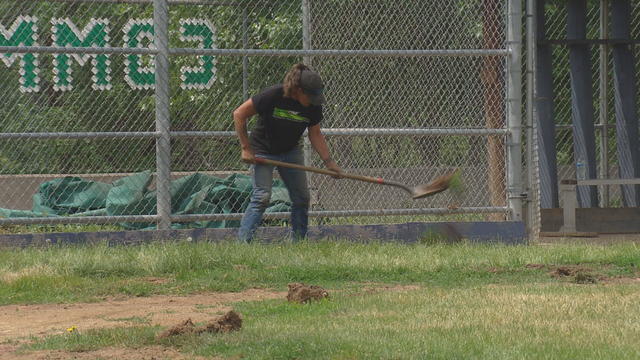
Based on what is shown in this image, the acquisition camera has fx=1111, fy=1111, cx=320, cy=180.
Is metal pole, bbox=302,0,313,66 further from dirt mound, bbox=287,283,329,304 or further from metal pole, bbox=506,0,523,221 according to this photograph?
dirt mound, bbox=287,283,329,304

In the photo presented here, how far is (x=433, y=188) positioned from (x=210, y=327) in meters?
4.60

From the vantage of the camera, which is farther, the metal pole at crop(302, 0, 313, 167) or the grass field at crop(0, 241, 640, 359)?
the metal pole at crop(302, 0, 313, 167)

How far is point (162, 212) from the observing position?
10367 millimetres

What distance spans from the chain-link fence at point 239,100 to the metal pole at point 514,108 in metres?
0.02

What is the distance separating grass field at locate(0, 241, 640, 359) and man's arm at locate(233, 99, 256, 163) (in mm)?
818

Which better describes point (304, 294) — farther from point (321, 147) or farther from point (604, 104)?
point (604, 104)

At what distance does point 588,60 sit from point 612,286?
6.07 meters

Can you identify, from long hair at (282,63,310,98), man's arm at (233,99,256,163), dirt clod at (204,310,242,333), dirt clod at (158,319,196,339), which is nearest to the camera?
dirt clod at (158,319,196,339)

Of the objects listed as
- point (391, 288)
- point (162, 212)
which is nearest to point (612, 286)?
point (391, 288)

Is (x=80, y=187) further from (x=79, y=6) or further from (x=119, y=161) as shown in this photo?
(x=79, y=6)

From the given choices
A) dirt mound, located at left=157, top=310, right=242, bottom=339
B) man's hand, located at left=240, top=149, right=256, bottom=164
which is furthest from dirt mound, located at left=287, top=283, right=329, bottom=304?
man's hand, located at left=240, top=149, right=256, bottom=164

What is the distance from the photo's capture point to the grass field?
5.57 metres

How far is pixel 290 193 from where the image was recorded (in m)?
10.3

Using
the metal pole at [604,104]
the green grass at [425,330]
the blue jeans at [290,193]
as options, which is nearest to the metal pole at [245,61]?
the blue jeans at [290,193]
